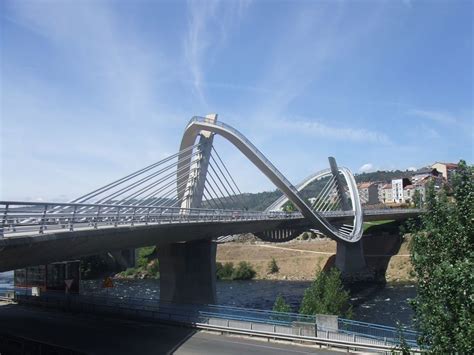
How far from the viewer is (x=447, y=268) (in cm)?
726

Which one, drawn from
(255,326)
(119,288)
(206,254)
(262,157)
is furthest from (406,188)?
(255,326)

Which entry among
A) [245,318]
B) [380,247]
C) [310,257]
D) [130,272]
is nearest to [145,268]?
[130,272]

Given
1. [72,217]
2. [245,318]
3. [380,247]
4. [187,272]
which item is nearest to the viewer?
[72,217]

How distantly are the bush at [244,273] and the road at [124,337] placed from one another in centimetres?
5443

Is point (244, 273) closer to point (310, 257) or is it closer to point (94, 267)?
point (310, 257)

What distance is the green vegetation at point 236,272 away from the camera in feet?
272

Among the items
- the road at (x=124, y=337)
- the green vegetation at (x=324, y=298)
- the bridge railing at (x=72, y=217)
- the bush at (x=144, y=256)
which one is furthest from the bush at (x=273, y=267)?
the road at (x=124, y=337)

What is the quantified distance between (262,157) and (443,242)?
38.3m

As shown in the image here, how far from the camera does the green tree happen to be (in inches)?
287

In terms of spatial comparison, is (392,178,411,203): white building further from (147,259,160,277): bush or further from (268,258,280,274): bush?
(147,259,160,277): bush

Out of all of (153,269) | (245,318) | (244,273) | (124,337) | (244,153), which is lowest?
(244,273)

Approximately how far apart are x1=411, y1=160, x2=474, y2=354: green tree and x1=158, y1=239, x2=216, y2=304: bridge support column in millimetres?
28013

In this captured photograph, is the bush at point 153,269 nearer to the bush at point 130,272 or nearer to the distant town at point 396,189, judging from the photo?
the bush at point 130,272

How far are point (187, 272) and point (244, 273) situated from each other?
48.3 meters
